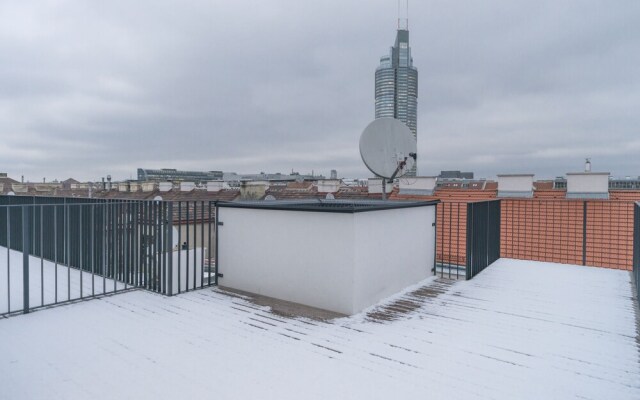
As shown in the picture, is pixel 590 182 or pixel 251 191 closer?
pixel 590 182

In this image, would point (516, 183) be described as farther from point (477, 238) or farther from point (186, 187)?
point (186, 187)

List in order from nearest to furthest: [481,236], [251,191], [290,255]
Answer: [290,255] < [481,236] < [251,191]

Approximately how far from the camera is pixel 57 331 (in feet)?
10.9

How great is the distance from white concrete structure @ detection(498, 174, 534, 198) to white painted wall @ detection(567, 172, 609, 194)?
1384mm

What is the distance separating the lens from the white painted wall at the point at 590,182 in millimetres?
12617

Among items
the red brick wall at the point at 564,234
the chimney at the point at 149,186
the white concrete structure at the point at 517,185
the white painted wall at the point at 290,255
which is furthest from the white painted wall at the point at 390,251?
the chimney at the point at 149,186

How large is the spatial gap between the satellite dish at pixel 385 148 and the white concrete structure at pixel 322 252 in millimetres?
1971

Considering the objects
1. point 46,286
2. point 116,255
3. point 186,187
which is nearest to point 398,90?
point 186,187

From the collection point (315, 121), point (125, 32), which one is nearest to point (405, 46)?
point (315, 121)

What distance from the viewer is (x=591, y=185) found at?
1271cm

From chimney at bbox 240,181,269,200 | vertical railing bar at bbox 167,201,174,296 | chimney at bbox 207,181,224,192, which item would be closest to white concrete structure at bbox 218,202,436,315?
vertical railing bar at bbox 167,201,174,296

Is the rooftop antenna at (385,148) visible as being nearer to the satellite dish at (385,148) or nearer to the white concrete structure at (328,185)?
the satellite dish at (385,148)

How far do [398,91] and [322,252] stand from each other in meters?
45.6

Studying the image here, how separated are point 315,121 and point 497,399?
1759 cm
